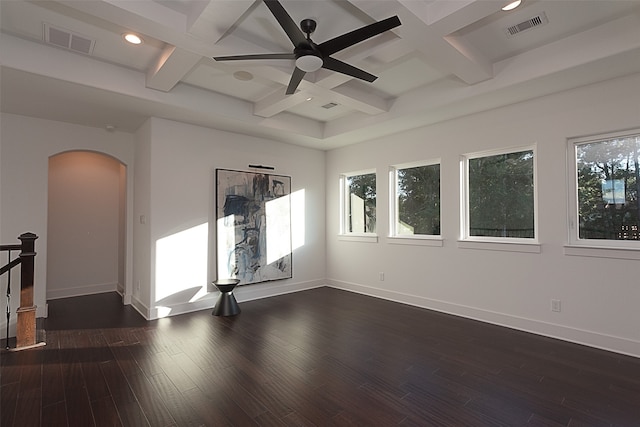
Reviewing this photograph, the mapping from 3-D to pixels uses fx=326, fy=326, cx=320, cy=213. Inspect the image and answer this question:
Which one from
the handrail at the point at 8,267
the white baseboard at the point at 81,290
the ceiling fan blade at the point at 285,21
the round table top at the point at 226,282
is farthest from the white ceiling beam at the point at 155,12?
the white baseboard at the point at 81,290

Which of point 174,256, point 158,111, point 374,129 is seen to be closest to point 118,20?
point 158,111

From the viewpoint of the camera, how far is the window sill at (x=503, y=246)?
3879 millimetres

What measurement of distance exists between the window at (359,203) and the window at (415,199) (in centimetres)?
45

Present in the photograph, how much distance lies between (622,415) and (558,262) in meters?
1.77

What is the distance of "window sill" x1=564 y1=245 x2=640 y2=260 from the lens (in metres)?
3.24

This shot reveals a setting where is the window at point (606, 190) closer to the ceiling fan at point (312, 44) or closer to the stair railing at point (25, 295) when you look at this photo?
the ceiling fan at point (312, 44)

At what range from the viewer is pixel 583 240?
11.9 feet

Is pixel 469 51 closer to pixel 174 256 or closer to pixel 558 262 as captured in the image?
pixel 558 262

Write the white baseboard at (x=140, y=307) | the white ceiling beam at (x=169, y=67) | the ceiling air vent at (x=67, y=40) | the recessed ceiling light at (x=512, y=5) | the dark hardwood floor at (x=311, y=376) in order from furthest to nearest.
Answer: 1. the white baseboard at (x=140, y=307)
2. the white ceiling beam at (x=169, y=67)
3. the ceiling air vent at (x=67, y=40)
4. the recessed ceiling light at (x=512, y=5)
5. the dark hardwood floor at (x=311, y=376)

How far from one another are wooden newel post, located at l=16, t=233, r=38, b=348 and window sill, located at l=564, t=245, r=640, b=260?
19.3ft

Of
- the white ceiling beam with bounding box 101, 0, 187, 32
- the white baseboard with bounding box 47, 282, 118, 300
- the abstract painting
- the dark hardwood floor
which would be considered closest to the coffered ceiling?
the white ceiling beam with bounding box 101, 0, 187, 32

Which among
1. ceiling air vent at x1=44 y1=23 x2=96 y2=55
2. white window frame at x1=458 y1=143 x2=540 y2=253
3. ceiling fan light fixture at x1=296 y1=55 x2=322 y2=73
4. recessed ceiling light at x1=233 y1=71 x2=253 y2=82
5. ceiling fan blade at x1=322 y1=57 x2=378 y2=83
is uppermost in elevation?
ceiling air vent at x1=44 y1=23 x2=96 y2=55

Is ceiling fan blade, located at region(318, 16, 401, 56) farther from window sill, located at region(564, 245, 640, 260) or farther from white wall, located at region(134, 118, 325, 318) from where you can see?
window sill, located at region(564, 245, 640, 260)

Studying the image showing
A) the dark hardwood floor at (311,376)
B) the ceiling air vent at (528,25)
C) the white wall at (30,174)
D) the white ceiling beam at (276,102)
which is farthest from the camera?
the white wall at (30,174)
